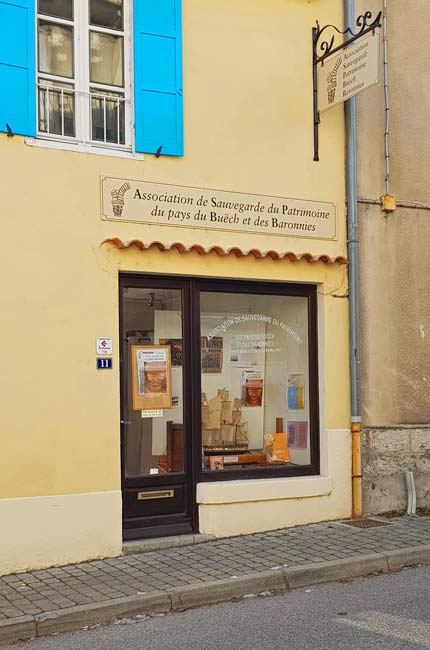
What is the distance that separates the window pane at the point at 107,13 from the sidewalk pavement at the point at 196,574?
537cm

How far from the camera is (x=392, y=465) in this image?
9414mm

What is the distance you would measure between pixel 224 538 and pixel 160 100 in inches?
181

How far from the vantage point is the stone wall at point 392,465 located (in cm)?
925

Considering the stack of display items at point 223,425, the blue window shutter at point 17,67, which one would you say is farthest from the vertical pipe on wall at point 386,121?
the blue window shutter at point 17,67

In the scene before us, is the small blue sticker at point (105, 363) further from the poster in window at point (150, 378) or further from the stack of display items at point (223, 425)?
the stack of display items at point (223, 425)

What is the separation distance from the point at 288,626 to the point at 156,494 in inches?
107

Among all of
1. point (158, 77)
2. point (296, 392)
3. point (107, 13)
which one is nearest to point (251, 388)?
point (296, 392)

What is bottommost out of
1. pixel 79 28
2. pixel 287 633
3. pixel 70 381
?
pixel 287 633

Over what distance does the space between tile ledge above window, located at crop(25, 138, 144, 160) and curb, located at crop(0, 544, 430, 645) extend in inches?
165

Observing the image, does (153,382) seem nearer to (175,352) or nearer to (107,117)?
(175,352)

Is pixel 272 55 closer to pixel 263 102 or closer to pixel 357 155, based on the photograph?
pixel 263 102

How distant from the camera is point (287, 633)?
551cm

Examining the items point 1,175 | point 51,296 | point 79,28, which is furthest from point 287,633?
point 79,28

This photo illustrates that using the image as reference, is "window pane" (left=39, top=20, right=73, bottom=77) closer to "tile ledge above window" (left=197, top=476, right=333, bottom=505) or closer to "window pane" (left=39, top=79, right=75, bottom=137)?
"window pane" (left=39, top=79, right=75, bottom=137)
